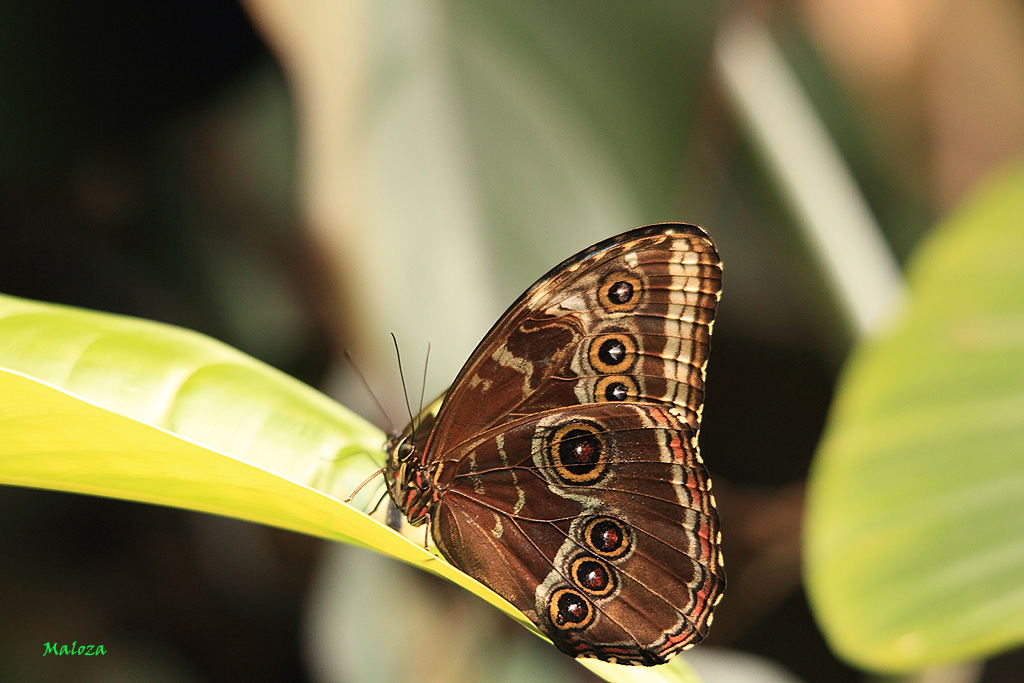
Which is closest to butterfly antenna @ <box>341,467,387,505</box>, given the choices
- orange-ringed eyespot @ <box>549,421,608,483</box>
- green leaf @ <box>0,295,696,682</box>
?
green leaf @ <box>0,295,696,682</box>

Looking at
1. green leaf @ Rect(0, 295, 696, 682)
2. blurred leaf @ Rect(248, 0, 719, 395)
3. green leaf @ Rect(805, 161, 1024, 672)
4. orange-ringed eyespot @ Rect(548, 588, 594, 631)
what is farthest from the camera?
blurred leaf @ Rect(248, 0, 719, 395)

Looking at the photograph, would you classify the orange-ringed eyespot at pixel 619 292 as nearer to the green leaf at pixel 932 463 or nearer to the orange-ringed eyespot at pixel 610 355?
the orange-ringed eyespot at pixel 610 355

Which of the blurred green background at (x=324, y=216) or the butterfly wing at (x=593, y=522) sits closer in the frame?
the butterfly wing at (x=593, y=522)

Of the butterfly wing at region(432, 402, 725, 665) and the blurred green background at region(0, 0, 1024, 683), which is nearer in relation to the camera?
the butterfly wing at region(432, 402, 725, 665)

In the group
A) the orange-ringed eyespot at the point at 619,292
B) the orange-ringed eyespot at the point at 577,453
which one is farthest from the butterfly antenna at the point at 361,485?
the orange-ringed eyespot at the point at 619,292

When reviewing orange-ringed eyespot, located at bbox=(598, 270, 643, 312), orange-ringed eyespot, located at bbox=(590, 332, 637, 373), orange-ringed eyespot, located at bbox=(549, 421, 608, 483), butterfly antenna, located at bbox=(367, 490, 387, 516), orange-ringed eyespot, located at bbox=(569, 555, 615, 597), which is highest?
orange-ringed eyespot, located at bbox=(598, 270, 643, 312)

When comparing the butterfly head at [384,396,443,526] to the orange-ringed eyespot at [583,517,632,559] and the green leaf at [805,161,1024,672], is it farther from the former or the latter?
the green leaf at [805,161,1024,672]
